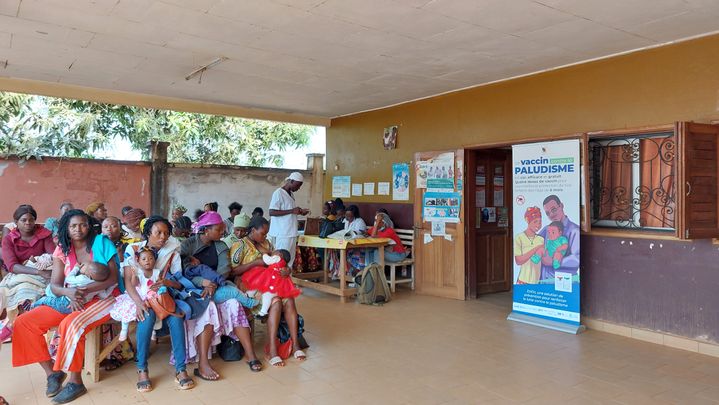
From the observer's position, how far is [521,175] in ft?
17.5

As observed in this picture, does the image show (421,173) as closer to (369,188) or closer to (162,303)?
(369,188)

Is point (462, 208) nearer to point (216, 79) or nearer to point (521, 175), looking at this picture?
point (521, 175)

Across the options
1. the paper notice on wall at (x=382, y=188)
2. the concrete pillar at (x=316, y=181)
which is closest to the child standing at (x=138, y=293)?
the paper notice on wall at (x=382, y=188)

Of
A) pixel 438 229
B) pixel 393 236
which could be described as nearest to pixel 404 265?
pixel 393 236

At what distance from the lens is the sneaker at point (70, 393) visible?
3.06 m

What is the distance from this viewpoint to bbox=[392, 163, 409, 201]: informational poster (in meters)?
7.21

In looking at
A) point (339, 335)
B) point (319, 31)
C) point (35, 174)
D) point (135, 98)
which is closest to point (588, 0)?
point (319, 31)

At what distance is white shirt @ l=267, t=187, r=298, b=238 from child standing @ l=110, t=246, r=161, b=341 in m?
2.68

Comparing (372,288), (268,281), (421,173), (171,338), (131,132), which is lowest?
(372,288)

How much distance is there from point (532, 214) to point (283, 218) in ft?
9.63

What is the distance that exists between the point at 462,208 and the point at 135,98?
4721 mm

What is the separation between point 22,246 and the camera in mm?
4020

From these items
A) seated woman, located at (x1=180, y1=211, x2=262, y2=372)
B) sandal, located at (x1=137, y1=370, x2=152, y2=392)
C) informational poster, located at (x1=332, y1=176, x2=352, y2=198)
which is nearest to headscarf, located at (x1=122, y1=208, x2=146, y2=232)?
seated woman, located at (x1=180, y1=211, x2=262, y2=372)

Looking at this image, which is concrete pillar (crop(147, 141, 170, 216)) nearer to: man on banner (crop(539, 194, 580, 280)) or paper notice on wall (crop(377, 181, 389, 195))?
paper notice on wall (crop(377, 181, 389, 195))
